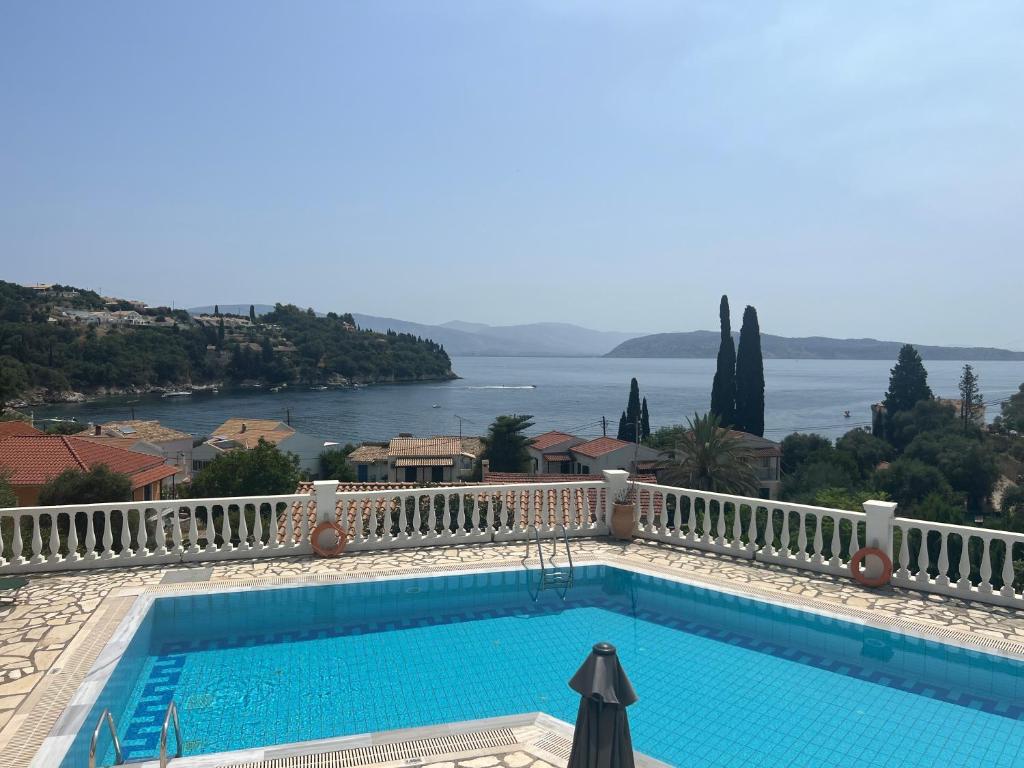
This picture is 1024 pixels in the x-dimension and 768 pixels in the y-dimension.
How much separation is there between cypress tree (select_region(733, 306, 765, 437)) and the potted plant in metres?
44.8

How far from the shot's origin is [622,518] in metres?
9.75

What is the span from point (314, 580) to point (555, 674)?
320 centimetres

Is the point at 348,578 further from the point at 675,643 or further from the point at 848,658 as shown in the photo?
the point at 848,658

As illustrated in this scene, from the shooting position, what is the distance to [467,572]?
830cm

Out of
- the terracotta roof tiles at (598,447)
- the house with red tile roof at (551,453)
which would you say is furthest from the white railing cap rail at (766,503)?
the house with red tile roof at (551,453)

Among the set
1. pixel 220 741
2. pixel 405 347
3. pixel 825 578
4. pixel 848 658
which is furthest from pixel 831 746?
pixel 405 347

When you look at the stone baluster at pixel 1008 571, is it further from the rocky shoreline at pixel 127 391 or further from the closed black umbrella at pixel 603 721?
the rocky shoreline at pixel 127 391

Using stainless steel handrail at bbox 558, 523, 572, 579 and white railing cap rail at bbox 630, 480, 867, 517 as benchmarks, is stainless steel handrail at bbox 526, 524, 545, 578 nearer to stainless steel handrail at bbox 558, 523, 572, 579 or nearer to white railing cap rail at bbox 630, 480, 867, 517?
stainless steel handrail at bbox 558, 523, 572, 579

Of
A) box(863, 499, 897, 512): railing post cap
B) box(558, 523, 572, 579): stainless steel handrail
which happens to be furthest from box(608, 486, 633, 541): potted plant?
box(863, 499, 897, 512): railing post cap

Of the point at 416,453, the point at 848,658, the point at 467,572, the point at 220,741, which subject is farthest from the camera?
the point at 416,453

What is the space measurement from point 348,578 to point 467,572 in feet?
4.53

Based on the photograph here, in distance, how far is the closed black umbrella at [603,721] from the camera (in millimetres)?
2910

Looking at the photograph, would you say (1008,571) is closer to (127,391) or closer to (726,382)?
(726,382)

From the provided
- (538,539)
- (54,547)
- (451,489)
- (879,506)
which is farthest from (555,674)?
(54,547)
